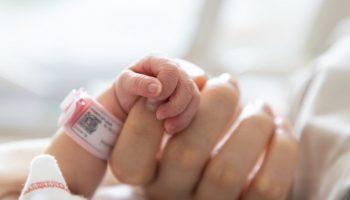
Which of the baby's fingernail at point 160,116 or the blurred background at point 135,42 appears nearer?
the baby's fingernail at point 160,116

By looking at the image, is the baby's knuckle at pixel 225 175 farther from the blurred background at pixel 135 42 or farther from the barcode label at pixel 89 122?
the blurred background at pixel 135 42

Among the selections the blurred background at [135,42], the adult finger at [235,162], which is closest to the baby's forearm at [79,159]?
the adult finger at [235,162]

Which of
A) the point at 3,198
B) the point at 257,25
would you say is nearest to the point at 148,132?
the point at 3,198

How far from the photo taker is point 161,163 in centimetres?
54

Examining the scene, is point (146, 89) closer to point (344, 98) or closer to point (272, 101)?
point (344, 98)

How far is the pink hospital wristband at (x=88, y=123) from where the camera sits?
50 centimetres

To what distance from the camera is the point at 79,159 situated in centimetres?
52

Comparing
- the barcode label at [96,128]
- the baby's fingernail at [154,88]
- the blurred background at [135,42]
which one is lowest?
the blurred background at [135,42]

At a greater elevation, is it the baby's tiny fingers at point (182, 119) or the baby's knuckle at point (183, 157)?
the baby's tiny fingers at point (182, 119)

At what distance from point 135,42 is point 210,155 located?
66 centimetres

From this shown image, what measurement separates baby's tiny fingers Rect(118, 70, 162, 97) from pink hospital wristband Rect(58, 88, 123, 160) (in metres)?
0.04

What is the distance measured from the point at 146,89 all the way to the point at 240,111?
0.54 feet

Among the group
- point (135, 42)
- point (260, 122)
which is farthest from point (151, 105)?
point (135, 42)

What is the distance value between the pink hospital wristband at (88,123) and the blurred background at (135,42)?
367 millimetres
